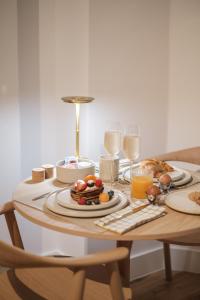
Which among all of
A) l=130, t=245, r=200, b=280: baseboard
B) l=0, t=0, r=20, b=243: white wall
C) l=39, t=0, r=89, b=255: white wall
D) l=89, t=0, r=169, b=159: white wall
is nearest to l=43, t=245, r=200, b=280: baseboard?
l=130, t=245, r=200, b=280: baseboard

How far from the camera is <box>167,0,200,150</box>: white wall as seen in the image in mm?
2330

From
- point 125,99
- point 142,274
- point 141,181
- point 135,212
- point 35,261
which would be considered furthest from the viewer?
point 142,274

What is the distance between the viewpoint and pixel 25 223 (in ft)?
8.03

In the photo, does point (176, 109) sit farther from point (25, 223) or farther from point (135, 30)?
point (25, 223)

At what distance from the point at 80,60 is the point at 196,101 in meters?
0.79

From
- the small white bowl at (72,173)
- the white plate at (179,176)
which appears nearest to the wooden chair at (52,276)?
the small white bowl at (72,173)

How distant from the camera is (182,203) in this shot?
4.60ft

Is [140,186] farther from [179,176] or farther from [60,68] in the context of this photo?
[60,68]

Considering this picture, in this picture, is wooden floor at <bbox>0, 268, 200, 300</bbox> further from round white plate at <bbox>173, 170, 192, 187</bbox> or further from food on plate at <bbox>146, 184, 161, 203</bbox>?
food on plate at <bbox>146, 184, 161, 203</bbox>

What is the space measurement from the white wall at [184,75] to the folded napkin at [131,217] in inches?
44.8

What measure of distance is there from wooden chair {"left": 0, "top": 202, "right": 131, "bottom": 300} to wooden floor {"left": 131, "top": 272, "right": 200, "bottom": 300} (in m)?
0.99

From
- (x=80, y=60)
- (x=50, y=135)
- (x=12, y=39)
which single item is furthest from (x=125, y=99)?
(x=12, y=39)

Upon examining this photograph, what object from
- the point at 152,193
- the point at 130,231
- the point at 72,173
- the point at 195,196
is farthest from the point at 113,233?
the point at 72,173

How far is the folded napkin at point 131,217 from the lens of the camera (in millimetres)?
1229
